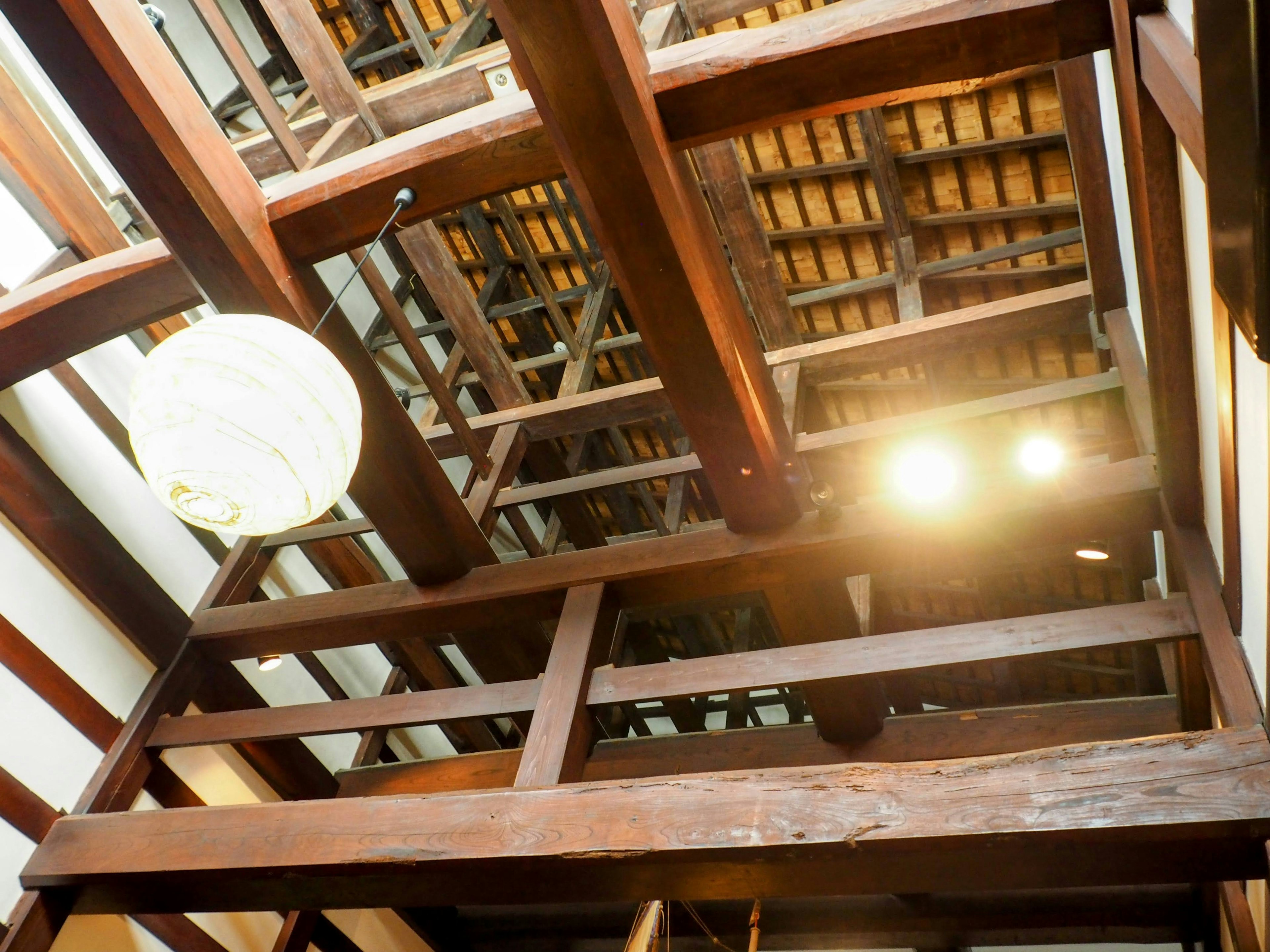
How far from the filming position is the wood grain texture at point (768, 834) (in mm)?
2047

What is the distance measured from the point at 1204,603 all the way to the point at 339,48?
26.4 feet

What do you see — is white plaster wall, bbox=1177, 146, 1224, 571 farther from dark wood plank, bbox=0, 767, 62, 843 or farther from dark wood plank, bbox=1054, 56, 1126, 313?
dark wood plank, bbox=0, 767, 62, 843

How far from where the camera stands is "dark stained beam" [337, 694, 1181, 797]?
135 inches

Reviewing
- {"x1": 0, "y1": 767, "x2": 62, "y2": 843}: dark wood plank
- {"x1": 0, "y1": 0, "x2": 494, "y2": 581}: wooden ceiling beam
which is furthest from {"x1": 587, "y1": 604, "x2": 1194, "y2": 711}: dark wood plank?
{"x1": 0, "y1": 767, "x2": 62, "y2": 843}: dark wood plank

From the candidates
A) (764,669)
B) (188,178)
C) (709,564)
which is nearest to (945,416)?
(709,564)

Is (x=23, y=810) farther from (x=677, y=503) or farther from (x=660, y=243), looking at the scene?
(x=677, y=503)

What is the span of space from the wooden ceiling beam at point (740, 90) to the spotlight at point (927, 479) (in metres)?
1.30

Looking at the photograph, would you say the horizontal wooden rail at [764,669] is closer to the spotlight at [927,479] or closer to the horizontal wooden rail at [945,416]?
the spotlight at [927,479]

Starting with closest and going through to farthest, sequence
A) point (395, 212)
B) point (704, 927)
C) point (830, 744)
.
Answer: point (395, 212)
point (830, 744)
point (704, 927)


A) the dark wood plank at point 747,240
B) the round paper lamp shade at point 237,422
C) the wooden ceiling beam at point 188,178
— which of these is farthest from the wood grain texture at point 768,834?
the dark wood plank at point 747,240

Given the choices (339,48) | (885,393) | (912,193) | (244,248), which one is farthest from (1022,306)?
(339,48)

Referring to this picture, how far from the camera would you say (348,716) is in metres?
3.69

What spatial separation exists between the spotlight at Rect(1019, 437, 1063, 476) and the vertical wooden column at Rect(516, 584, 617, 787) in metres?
1.65

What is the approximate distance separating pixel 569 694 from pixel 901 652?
3.76ft
